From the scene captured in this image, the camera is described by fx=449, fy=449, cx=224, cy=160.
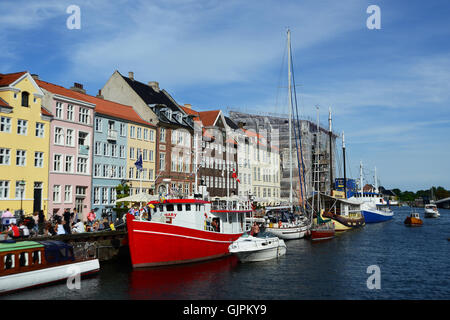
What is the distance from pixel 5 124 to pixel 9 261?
70.0 feet

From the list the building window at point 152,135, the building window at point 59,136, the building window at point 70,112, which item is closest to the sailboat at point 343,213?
the building window at point 152,135

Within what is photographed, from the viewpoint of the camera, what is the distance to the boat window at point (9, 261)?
23.9 meters

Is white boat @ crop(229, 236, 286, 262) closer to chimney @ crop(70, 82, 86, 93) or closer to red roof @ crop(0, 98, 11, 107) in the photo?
red roof @ crop(0, 98, 11, 107)

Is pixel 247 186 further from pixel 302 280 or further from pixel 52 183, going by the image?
pixel 302 280

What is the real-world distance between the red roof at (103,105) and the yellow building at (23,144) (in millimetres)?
3827

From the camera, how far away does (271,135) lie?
338 feet

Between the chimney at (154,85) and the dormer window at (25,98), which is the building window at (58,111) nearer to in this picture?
the dormer window at (25,98)

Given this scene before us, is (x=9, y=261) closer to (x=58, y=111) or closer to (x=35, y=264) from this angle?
(x=35, y=264)

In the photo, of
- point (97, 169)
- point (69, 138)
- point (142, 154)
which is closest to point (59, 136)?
point (69, 138)

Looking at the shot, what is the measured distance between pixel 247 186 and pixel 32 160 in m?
49.1

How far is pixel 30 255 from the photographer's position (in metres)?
25.4

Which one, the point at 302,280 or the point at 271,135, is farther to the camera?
the point at 271,135

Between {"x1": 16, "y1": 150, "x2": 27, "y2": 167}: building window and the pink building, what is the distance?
311cm

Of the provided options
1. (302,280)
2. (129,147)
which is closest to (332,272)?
(302,280)
